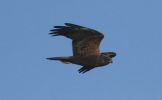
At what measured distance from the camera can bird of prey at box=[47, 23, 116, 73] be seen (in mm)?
95188

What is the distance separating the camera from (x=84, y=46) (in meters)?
95.9

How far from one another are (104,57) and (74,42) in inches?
61.3

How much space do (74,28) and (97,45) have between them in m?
1.54

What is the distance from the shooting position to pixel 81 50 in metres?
95.9

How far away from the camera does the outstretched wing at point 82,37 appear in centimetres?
9519

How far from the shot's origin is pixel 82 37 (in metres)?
95.8

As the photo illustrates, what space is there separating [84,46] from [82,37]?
1.52ft

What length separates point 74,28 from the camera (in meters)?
95.2

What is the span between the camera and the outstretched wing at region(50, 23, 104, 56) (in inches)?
3748

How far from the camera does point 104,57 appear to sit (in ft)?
314

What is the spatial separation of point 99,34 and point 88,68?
1.74 m

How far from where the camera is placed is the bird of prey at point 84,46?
9519 cm

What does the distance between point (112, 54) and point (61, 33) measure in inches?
114

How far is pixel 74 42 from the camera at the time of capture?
9588 centimetres
